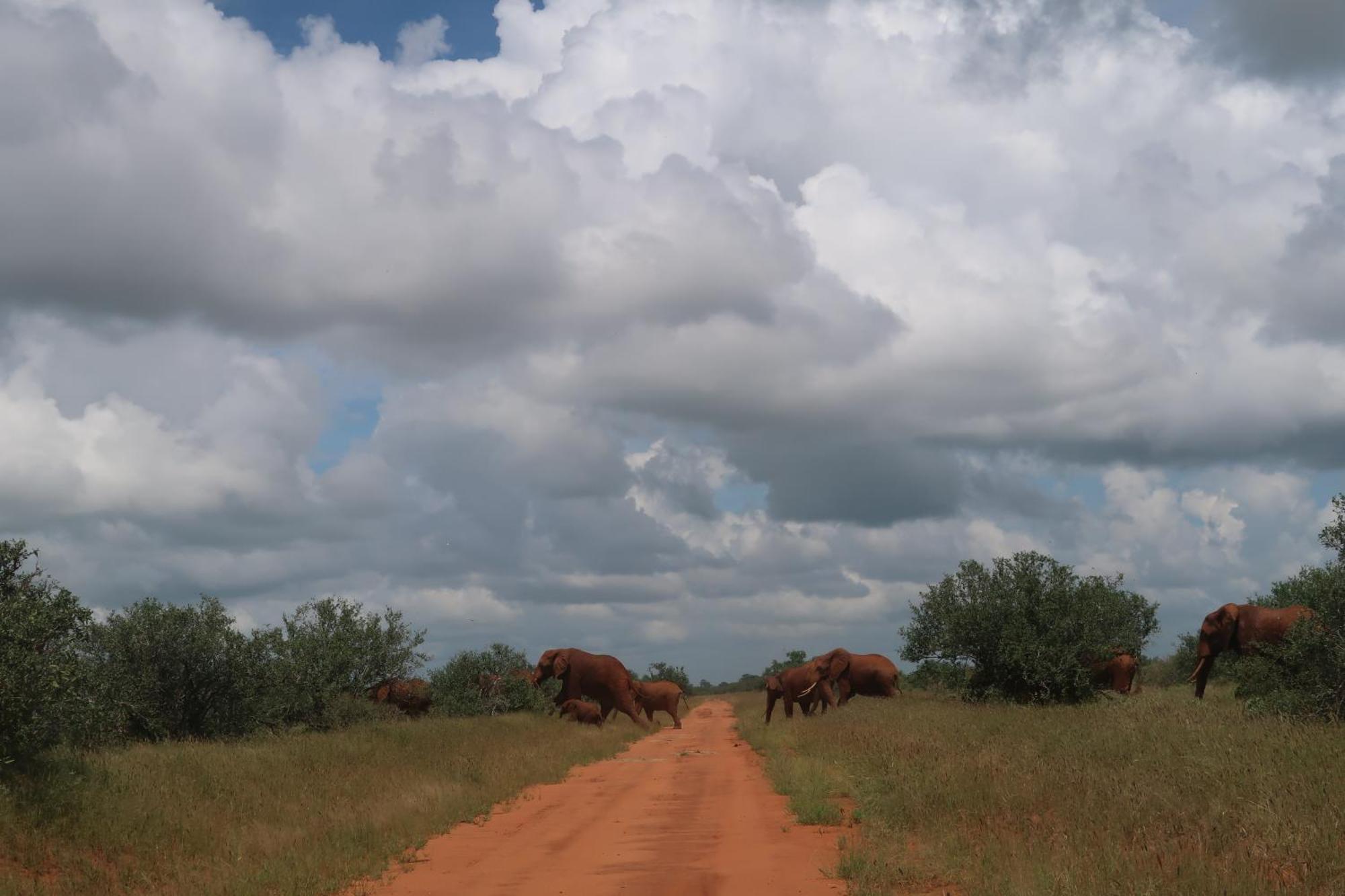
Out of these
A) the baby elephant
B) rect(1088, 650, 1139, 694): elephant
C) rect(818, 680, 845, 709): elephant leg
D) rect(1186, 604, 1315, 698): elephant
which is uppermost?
rect(1186, 604, 1315, 698): elephant

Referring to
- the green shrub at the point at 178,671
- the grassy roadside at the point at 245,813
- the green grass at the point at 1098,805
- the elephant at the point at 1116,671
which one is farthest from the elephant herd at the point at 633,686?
the green grass at the point at 1098,805

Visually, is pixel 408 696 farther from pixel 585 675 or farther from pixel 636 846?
pixel 636 846

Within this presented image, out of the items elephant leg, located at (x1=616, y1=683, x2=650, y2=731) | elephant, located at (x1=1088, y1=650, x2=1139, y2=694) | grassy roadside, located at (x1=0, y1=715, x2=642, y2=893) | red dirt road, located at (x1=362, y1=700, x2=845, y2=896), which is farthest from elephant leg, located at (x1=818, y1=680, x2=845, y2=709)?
red dirt road, located at (x1=362, y1=700, x2=845, y2=896)

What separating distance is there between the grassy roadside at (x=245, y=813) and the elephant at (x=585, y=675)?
17.1m

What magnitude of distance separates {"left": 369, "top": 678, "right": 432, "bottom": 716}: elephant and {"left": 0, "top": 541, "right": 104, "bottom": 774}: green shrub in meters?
23.0

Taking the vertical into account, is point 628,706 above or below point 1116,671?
below

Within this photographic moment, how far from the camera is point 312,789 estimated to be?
63.3ft

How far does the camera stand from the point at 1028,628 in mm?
34688

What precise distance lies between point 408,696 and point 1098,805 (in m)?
34.4

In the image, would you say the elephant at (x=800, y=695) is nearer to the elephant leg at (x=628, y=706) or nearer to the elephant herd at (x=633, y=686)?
the elephant herd at (x=633, y=686)

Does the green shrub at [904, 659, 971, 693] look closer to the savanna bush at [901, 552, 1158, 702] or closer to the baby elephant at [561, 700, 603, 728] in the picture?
the savanna bush at [901, 552, 1158, 702]

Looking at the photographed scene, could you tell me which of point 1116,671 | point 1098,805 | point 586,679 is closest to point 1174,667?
point 1116,671

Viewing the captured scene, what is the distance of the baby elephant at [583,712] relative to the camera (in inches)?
1667

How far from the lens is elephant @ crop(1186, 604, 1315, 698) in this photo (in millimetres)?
29328
